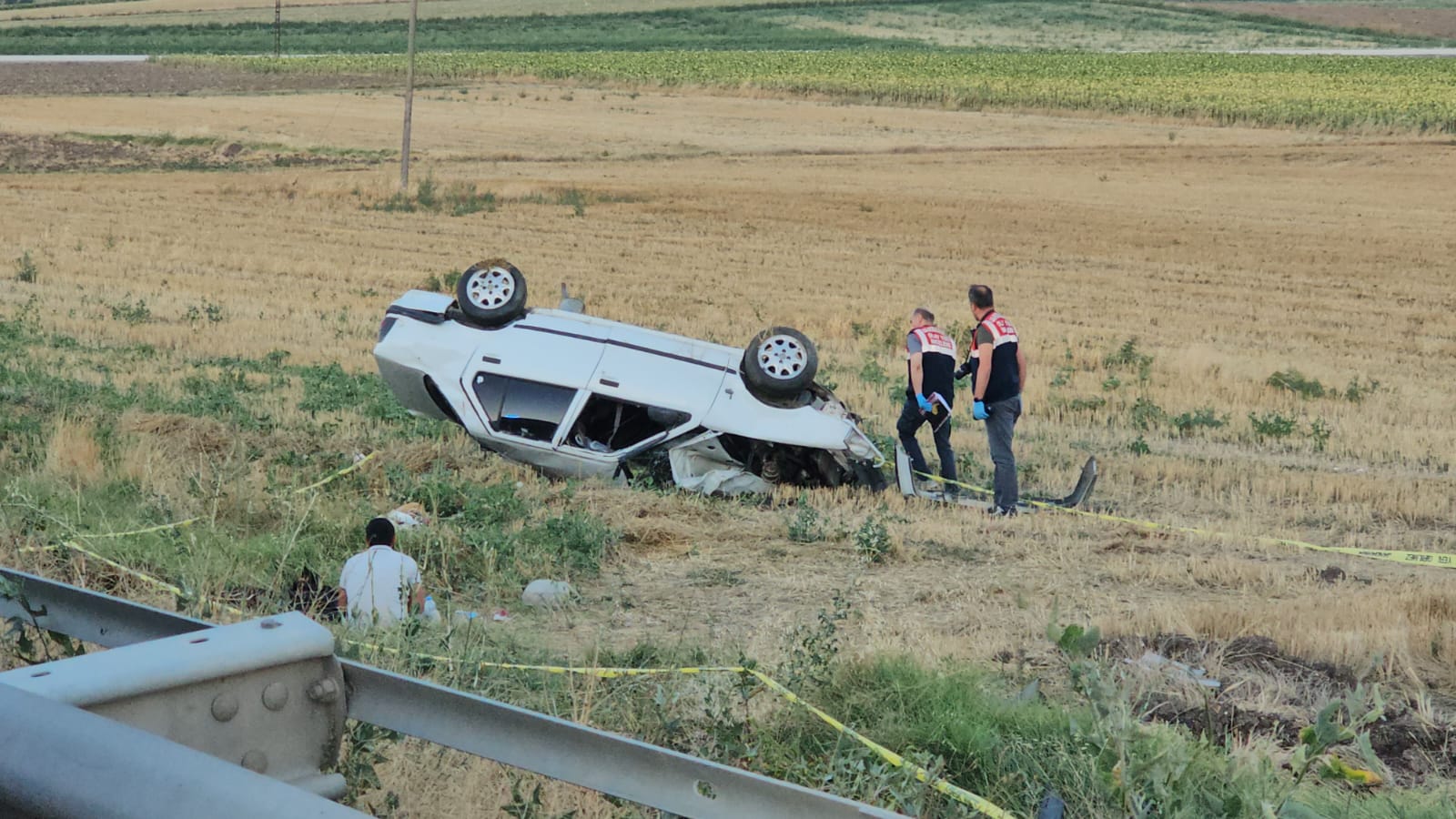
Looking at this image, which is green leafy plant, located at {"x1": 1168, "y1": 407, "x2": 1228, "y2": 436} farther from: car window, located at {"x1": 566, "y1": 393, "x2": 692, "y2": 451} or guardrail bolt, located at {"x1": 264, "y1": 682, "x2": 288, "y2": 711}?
guardrail bolt, located at {"x1": 264, "y1": 682, "x2": 288, "y2": 711}

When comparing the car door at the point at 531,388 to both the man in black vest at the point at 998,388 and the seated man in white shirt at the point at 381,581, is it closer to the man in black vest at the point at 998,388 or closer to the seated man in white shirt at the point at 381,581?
the man in black vest at the point at 998,388

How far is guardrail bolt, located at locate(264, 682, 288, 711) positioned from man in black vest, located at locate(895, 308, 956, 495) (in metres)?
9.02

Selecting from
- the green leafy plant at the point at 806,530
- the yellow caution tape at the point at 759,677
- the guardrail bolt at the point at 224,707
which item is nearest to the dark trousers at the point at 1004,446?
the green leafy plant at the point at 806,530

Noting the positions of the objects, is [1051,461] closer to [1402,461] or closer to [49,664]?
[1402,461]

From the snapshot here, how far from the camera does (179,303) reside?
19453mm

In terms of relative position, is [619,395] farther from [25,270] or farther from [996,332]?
[25,270]

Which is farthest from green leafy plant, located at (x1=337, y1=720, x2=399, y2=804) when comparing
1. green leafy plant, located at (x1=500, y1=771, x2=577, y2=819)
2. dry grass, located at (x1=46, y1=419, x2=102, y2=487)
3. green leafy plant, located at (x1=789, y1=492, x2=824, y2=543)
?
green leafy plant, located at (x1=789, y1=492, x2=824, y2=543)

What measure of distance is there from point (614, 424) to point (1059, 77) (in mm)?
60537

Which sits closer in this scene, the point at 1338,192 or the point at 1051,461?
the point at 1051,461

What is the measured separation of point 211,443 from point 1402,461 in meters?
9.62

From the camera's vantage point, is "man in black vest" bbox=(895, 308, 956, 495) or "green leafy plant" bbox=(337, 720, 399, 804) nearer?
"green leafy plant" bbox=(337, 720, 399, 804)

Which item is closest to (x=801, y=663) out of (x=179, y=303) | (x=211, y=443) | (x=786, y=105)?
(x=211, y=443)

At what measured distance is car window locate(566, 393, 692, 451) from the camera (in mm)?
10750

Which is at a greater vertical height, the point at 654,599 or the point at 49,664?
the point at 49,664
